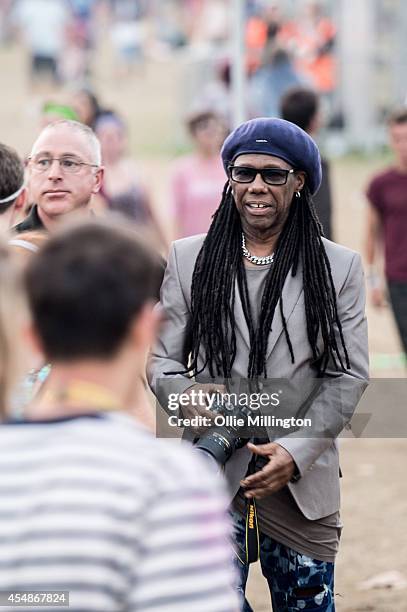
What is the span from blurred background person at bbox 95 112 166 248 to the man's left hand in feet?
14.4

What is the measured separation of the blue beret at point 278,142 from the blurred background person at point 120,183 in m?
4.12

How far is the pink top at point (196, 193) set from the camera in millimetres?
9117

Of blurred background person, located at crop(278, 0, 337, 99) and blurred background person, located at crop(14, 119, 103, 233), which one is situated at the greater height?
blurred background person, located at crop(278, 0, 337, 99)

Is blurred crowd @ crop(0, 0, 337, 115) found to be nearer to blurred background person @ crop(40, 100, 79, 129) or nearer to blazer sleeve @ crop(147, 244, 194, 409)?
blurred background person @ crop(40, 100, 79, 129)

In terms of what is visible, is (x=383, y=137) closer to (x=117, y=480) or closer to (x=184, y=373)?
(x=184, y=373)

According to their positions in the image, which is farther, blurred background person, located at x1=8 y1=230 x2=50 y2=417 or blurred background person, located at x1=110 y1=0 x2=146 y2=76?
blurred background person, located at x1=110 y1=0 x2=146 y2=76

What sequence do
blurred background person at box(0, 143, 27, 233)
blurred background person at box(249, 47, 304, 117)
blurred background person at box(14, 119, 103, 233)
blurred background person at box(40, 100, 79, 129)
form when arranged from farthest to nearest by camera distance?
blurred background person at box(249, 47, 304, 117) → blurred background person at box(40, 100, 79, 129) → blurred background person at box(14, 119, 103, 233) → blurred background person at box(0, 143, 27, 233)

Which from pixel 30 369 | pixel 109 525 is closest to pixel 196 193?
pixel 30 369

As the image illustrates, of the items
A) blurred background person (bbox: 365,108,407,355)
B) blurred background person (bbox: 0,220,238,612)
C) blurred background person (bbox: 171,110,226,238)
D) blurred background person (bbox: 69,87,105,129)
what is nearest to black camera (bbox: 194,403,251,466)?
blurred background person (bbox: 0,220,238,612)

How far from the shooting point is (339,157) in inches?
817

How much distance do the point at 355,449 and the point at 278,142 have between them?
4.99 metres

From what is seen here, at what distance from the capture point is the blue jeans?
13.1 ft

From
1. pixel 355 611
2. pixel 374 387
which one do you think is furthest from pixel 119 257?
pixel 355 611

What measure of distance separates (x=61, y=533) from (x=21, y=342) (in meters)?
0.40
